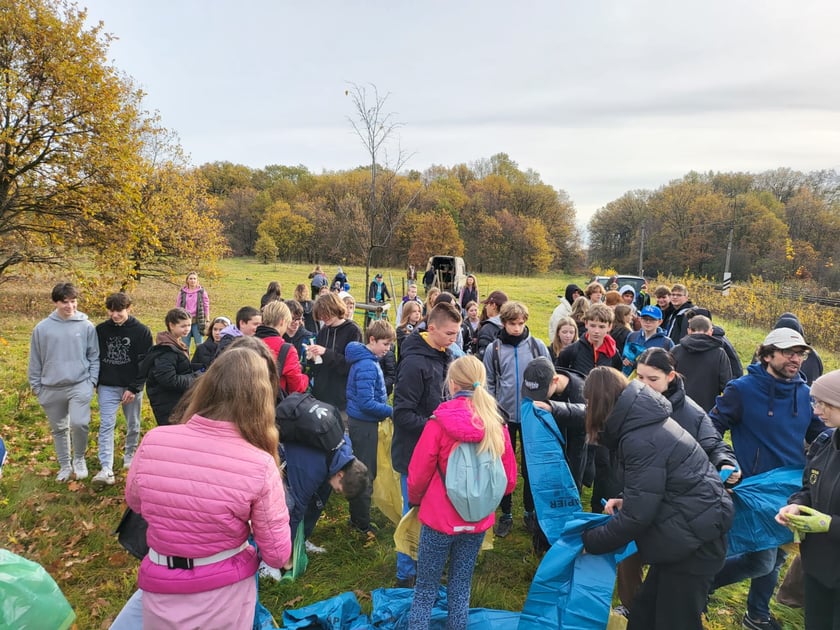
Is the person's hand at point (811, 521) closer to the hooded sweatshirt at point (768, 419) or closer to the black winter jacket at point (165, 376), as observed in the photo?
the hooded sweatshirt at point (768, 419)

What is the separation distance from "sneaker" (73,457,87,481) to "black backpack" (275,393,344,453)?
3529 millimetres

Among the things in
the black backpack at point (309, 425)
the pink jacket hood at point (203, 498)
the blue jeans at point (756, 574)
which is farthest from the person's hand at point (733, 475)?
the pink jacket hood at point (203, 498)

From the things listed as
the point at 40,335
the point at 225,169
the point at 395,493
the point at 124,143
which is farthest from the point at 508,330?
the point at 225,169

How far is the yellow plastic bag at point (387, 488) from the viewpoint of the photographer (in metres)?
4.30

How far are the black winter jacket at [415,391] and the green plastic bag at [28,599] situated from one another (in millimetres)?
2049

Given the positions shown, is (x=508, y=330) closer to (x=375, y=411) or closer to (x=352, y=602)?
(x=375, y=411)

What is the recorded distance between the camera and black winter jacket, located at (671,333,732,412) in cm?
463

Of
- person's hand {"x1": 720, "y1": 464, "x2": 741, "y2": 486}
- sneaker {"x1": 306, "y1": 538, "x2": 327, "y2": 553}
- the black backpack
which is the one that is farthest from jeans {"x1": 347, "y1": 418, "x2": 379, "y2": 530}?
person's hand {"x1": 720, "y1": 464, "x2": 741, "y2": 486}

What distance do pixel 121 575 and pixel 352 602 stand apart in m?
1.93

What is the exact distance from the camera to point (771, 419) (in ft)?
11.1

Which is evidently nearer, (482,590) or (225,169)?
(482,590)

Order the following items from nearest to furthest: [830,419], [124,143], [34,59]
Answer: [830,419] → [34,59] → [124,143]

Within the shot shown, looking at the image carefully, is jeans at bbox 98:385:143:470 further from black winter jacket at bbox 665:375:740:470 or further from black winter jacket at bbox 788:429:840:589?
black winter jacket at bbox 788:429:840:589

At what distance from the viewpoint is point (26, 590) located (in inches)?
79.0
